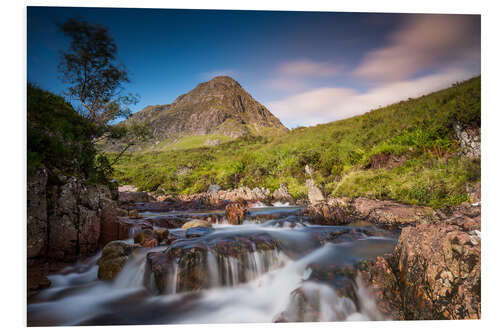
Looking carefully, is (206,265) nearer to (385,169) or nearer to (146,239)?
(146,239)

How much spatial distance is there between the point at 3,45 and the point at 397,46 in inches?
229

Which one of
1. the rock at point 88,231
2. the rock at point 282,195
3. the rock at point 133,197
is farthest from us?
the rock at point 133,197

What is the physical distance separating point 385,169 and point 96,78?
751 cm

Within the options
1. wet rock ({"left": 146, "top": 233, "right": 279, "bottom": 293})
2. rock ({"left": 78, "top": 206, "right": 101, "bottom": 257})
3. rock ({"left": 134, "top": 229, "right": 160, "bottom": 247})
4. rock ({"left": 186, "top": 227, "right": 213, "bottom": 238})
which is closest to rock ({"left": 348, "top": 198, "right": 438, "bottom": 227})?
wet rock ({"left": 146, "top": 233, "right": 279, "bottom": 293})

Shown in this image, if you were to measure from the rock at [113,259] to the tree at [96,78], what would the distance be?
1.65 metres

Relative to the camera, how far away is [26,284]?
2.37 metres

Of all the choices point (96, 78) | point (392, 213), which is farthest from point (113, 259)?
point (392, 213)

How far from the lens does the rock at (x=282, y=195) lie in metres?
7.95

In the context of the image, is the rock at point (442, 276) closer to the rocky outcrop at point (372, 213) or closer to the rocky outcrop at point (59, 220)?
the rocky outcrop at point (372, 213)

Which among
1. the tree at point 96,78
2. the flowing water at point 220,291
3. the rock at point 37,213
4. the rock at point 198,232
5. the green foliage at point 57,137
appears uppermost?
the tree at point 96,78

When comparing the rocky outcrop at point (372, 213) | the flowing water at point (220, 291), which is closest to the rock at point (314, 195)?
the rocky outcrop at point (372, 213)

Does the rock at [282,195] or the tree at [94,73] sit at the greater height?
the tree at [94,73]

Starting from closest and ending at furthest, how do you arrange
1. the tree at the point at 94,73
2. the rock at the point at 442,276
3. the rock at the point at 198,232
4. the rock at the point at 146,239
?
the rock at the point at 442,276, the tree at the point at 94,73, the rock at the point at 146,239, the rock at the point at 198,232
